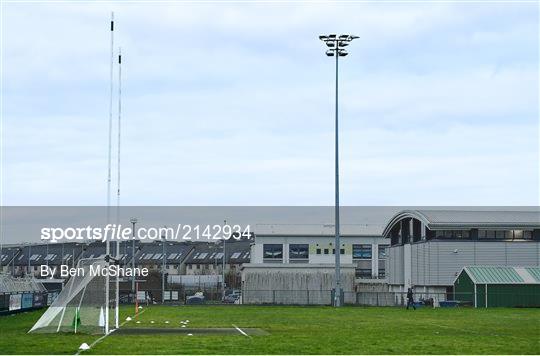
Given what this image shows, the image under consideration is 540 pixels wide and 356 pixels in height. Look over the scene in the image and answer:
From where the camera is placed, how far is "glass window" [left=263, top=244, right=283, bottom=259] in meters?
127

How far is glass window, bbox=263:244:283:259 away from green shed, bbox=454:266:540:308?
52.4 m

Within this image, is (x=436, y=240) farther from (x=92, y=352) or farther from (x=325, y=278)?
(x=92, y=352)

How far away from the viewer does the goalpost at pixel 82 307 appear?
33.4m

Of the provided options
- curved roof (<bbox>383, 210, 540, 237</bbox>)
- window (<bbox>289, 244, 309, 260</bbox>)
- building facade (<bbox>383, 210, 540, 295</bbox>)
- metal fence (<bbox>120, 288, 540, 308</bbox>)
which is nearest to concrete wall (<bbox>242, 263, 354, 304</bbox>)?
metal fence (<bbox>120, 288, 540, 308</bbox>)

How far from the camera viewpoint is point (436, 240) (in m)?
82.8

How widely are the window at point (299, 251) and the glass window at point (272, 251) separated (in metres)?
1.63

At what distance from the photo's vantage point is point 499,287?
2936 inches

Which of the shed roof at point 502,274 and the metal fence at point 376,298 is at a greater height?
the shed roof at point 502,274

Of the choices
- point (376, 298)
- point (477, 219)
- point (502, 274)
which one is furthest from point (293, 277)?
point (502, 274)

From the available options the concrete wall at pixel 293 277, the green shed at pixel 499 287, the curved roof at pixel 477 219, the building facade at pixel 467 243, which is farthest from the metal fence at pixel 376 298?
the curved roof at pixel 477 219

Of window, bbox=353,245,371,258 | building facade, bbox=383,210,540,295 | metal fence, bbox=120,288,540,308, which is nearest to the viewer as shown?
metal fence, bbox=120,288,540,308

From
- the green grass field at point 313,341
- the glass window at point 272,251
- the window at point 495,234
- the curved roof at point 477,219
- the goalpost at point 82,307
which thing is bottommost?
the green grass field at point 313,341

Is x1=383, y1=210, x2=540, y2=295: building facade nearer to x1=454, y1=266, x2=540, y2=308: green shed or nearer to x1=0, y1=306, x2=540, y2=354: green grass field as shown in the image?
x1=454, y1=266, x2=540, y2=308: green shed

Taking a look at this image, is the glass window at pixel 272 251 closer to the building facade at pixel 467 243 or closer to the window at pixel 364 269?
the window at pixel 364 269
